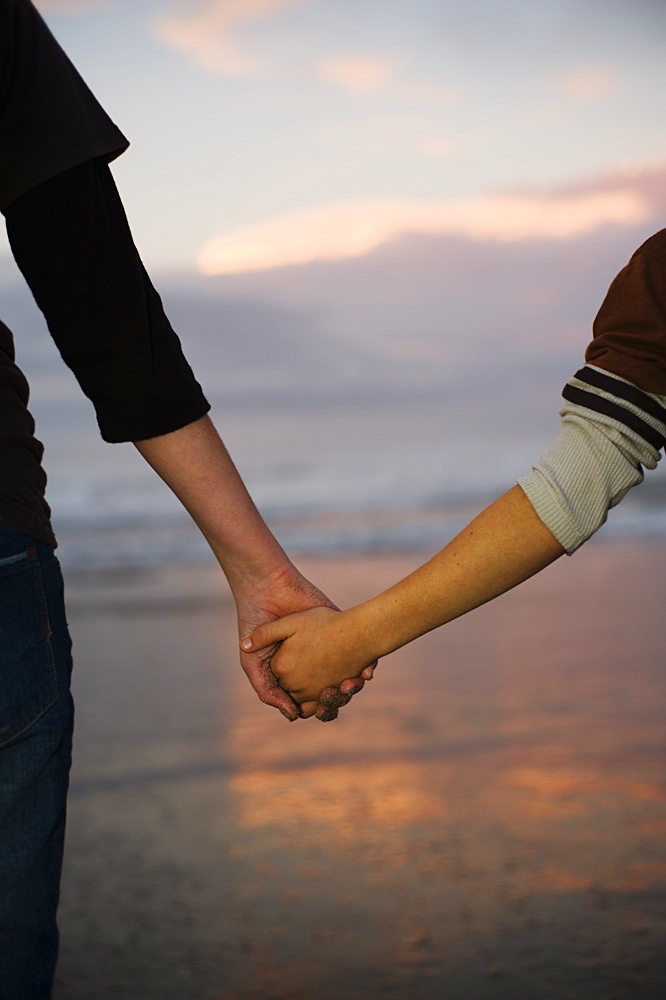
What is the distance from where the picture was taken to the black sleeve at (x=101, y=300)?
1289 mm

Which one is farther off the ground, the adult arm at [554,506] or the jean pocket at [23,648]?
the jean pocket at [23,648]

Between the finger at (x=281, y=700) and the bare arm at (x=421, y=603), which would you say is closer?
the bare arm at (x=421, y=603)

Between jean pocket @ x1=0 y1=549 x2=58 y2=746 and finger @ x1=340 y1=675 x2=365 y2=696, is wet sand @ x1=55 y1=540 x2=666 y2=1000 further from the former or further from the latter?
jean pocket @ x1=0 y1=549 x2=58 y2=746

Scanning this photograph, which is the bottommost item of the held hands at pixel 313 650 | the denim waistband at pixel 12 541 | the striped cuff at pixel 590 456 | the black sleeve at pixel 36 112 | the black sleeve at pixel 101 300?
the held hands at pixel 313 650

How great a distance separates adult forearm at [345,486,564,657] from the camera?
181cm

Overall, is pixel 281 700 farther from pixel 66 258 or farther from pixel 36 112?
pixel 36 112

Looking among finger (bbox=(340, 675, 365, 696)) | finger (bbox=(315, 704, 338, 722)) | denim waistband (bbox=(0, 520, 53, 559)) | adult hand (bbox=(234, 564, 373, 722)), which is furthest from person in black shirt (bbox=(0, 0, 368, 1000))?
finger (bbox=(315, 704, 338, 722))

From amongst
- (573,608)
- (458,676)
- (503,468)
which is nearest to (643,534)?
(573,608)

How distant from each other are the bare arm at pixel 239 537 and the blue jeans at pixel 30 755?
0.34 meters

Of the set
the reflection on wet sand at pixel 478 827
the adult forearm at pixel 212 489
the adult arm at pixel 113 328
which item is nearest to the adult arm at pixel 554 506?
the adult forearm at pixel 212 489

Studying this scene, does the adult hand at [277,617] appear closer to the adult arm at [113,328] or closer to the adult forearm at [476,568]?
the adult forearm at [476,568]

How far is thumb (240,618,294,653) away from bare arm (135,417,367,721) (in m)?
0.02

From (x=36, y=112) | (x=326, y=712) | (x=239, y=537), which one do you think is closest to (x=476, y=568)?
(x=239, y=537)

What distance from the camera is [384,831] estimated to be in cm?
292
